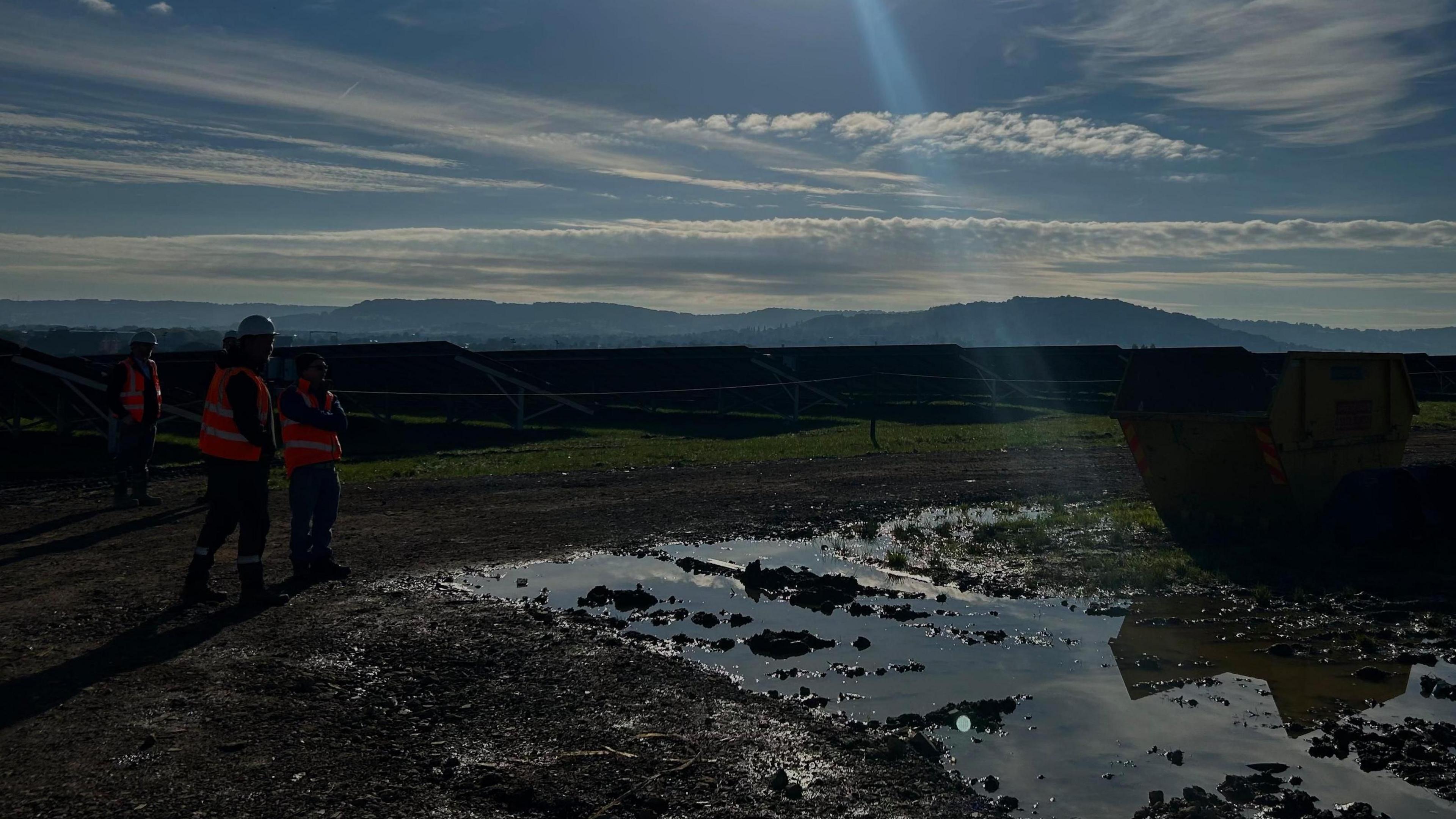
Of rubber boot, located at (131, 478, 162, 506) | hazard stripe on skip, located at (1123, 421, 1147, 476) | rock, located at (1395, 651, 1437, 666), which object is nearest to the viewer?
rock, located at (1395, 651, 1437, 666)

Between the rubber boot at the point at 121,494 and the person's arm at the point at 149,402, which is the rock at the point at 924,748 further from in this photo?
the rubber boot at the point at 121,494

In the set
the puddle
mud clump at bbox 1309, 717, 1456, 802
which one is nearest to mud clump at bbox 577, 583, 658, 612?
the puddle

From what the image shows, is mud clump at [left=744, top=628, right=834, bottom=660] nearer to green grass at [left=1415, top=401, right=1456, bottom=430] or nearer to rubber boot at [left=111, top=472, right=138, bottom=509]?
rubber boot at [left=111, top=472, right=138, bottom=509]

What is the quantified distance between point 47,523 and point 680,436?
14802mm

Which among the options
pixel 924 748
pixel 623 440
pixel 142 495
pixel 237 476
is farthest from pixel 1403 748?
pixel 623 440

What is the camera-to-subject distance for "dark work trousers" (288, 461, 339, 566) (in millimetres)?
8961

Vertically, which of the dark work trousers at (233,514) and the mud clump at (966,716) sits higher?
the dark work trousers at (233,514)

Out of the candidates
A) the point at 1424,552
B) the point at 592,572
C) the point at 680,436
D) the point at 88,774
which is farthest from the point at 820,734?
the point at 680,436

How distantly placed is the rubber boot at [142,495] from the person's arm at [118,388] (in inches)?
34.1

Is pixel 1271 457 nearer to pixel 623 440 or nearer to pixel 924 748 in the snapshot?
pixel 924 748

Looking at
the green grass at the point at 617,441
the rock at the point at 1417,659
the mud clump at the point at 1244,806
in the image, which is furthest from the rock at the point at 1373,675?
the green grass at the point at 617,441

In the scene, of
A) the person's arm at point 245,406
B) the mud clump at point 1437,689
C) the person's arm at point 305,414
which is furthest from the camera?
the person's arm at point 305,414

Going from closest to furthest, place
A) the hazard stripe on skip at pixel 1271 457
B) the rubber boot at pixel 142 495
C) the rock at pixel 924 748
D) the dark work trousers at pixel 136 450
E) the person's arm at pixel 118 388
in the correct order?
1. the rock at pixel 924 748
2. the hazard stripe on skip at pixel 1271 457
3. the person's arm at pixel 118 388
4. the dark work trousers at pixel 136 450
5. the rubber boot at pixel 142 495

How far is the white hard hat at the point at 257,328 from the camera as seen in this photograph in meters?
8.28
